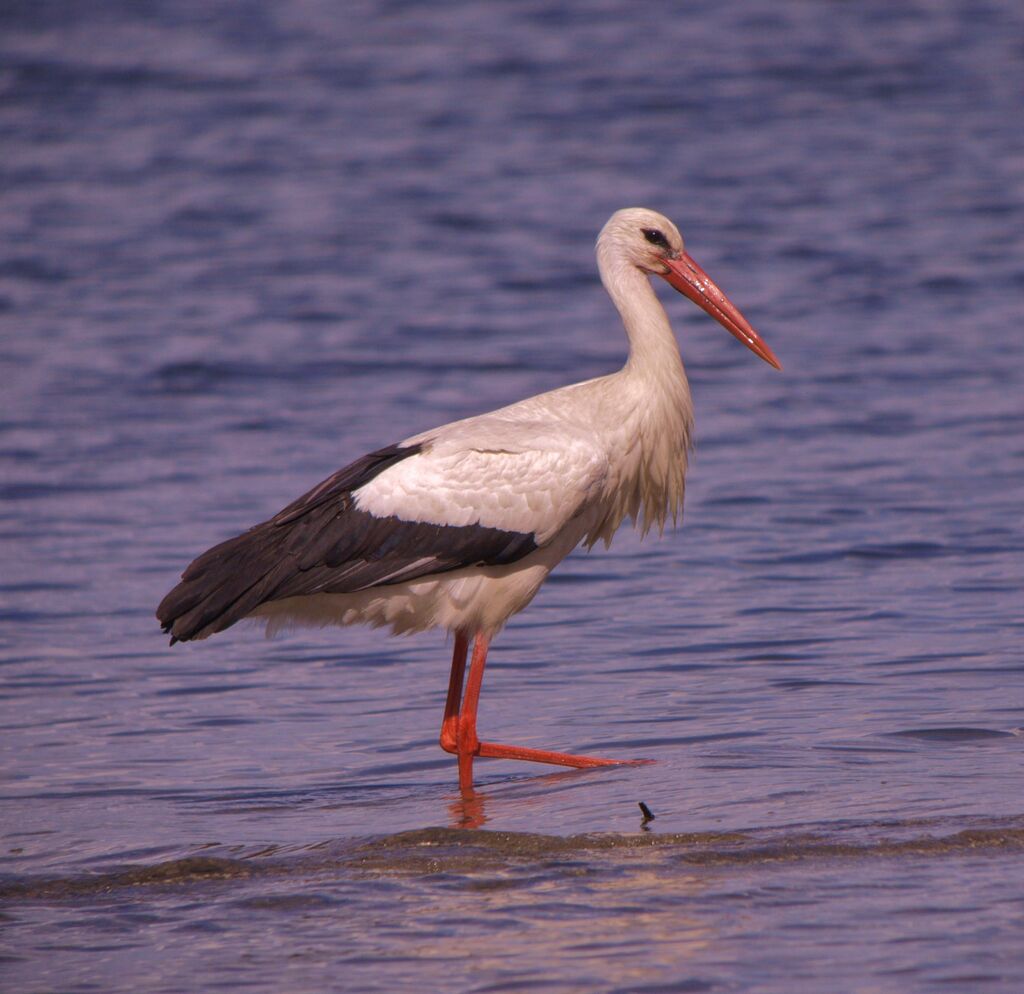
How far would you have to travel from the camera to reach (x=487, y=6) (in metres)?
32.6

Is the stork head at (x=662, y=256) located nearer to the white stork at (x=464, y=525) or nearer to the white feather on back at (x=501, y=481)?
the white stork at (x=464, y=525)

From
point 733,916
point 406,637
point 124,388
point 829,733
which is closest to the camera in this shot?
point 733,916

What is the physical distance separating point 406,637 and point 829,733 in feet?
9.56

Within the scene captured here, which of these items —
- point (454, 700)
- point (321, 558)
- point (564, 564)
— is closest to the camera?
point (321, 558)

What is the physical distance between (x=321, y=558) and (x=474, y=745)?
98cm

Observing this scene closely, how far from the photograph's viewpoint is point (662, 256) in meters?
8.67

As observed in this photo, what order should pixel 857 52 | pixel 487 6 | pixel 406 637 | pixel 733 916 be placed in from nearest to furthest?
1. pixel 733 916
2. pixel 406 637
3. pixel 857 52
4. pixel 487 6

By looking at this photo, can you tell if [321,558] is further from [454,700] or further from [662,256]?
[662,256]

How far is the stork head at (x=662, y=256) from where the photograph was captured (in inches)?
338

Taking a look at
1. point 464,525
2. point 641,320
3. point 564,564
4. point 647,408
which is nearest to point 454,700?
point 464,525

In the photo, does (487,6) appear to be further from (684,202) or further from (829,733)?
(829,733)

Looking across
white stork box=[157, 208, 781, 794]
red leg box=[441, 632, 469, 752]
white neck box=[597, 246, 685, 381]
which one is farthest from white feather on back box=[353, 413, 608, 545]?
red leg box=[441, 632, 469, 752]

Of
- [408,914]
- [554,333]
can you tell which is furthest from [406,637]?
[554,333]

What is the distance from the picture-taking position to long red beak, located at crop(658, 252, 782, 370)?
873 centimetres
